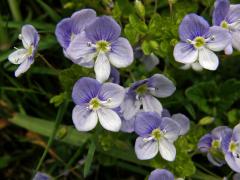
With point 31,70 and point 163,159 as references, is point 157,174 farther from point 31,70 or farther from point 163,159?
point 31,70

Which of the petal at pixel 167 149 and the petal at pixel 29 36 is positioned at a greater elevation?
the petal at pixel 29 36

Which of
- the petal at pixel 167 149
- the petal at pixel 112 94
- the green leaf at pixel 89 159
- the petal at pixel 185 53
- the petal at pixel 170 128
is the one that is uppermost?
the petal at pixel 185 53

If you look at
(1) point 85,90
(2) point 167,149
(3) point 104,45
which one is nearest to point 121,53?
(3) point 104,45

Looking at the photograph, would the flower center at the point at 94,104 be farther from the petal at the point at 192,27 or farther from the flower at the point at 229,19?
the flower at the point at 229,19

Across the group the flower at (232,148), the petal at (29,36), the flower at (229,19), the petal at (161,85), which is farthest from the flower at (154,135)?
the petal at (29,36)

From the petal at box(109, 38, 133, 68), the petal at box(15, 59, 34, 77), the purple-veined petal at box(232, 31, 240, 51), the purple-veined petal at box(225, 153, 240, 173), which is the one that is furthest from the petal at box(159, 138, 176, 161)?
the petal at box(15, 59, 34, 77)

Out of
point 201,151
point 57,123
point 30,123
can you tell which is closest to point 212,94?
point 201,151
